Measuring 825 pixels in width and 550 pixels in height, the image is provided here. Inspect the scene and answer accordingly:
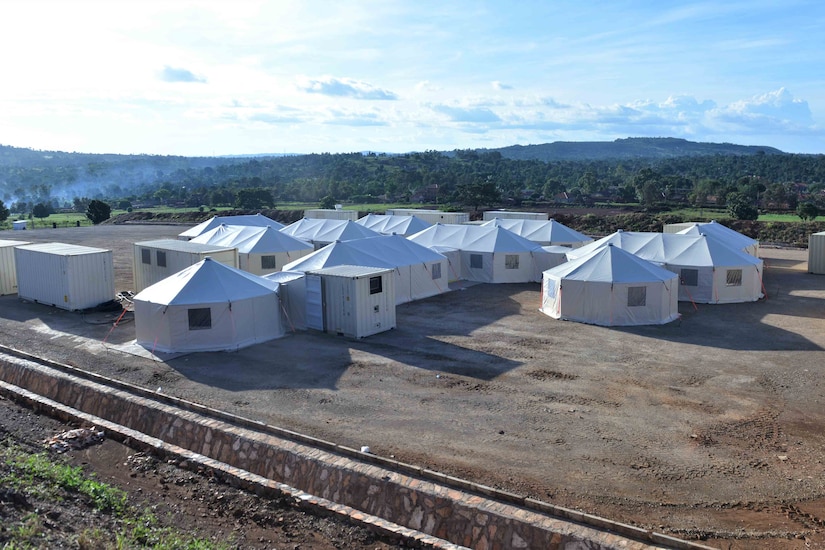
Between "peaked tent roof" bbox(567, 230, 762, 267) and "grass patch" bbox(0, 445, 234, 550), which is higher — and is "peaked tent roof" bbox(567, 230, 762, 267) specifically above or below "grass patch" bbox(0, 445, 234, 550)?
above

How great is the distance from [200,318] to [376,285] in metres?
5.34

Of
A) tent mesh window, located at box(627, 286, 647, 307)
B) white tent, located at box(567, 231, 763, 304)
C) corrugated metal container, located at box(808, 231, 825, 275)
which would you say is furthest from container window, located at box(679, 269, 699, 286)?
corrugated metal container, located at box(808, 231, 825, 275)

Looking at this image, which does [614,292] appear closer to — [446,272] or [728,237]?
[446,272]

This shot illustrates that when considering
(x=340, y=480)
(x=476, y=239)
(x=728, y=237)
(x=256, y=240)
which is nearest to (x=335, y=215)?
(x=256, y=240)

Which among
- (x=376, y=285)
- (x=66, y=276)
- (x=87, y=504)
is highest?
(x=376, y=285)

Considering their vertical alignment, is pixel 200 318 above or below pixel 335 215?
below

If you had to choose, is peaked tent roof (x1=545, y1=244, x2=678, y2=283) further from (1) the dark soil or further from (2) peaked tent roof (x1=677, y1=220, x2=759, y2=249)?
(1) the dark soil

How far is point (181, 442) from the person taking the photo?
14.1 meters

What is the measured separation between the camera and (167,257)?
87.8ft

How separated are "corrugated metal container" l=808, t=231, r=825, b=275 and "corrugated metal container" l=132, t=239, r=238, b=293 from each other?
28.0 m

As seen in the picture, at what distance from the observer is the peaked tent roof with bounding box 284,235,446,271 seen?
25844mm

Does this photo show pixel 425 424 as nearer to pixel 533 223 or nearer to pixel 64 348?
pixel 64 348

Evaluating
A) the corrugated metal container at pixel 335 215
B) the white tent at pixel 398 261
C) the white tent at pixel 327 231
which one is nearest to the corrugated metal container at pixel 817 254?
the white tent at pixel 398 261

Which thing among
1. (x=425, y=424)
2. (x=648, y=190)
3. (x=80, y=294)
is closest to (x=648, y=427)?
(x=425, y=424)
